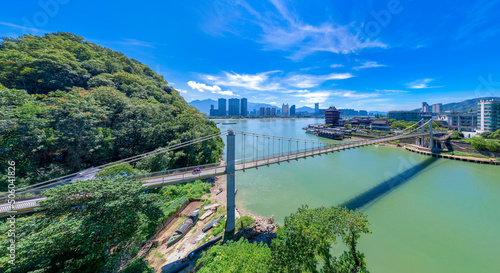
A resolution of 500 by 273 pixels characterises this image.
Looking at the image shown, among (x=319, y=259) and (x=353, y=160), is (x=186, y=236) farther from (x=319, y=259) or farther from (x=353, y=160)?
(x=353, y=160)

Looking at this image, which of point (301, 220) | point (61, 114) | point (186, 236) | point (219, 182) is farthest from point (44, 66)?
point (301, 220)

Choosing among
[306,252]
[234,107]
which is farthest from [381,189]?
[234,107]

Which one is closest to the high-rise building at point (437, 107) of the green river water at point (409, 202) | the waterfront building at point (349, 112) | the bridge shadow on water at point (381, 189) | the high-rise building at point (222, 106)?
the waterfront building at point (349, 112)

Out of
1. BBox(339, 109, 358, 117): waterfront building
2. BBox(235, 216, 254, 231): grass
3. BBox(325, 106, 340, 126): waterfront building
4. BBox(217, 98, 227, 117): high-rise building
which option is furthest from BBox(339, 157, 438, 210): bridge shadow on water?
BBox(339, 109, 358, 117): waterfront building

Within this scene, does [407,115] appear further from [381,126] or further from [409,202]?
[409,202]

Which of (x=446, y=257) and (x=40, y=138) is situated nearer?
(x=446, y=257)

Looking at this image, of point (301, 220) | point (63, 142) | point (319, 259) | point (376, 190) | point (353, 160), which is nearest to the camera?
point (301, 220)
